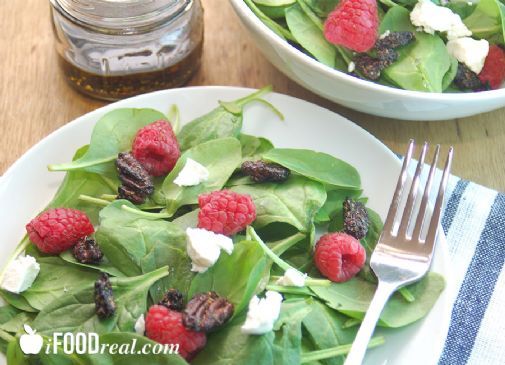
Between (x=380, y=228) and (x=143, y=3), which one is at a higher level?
(x=143, y=3)

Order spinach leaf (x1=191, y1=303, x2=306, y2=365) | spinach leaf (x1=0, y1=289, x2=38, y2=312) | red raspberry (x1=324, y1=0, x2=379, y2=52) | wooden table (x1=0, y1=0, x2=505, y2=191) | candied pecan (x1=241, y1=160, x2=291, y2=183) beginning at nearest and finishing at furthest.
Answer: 1. spinach leaf (x1=191, y1=303, x2=306, y2=365)
2. spinach leaf (x1=0, y1=289, x2=38, y2=312)
3. candied pecan (x1=241, y1=160, x2=291, y2=183)
4. red raspberry (x1=324, y1=0, x2=379, y2=52)
5. wooden table (x1=0, y1=0, x2=505, y2=191)

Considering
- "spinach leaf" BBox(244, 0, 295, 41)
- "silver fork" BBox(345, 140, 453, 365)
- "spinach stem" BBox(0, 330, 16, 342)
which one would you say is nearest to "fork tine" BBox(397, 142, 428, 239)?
"silver fork" BBox(345, 140, 453, 365)

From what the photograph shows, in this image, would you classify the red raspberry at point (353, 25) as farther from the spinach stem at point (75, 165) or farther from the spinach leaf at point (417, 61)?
the spinach stem at point (75, 165)

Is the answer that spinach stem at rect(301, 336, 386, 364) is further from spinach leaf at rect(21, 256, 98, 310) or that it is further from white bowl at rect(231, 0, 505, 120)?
white bowl at rect(231, 0, 505, 120)

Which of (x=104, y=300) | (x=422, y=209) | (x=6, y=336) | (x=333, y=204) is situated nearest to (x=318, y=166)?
(x=333, y=204)

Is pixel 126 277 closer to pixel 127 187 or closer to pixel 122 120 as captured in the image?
pixel 127 187

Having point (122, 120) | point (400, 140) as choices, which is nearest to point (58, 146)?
point (122, 120)

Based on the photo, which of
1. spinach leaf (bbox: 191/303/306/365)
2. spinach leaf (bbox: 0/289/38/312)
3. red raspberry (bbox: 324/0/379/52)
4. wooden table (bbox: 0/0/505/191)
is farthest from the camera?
wooden table (bbox: 0/0/505/191)
